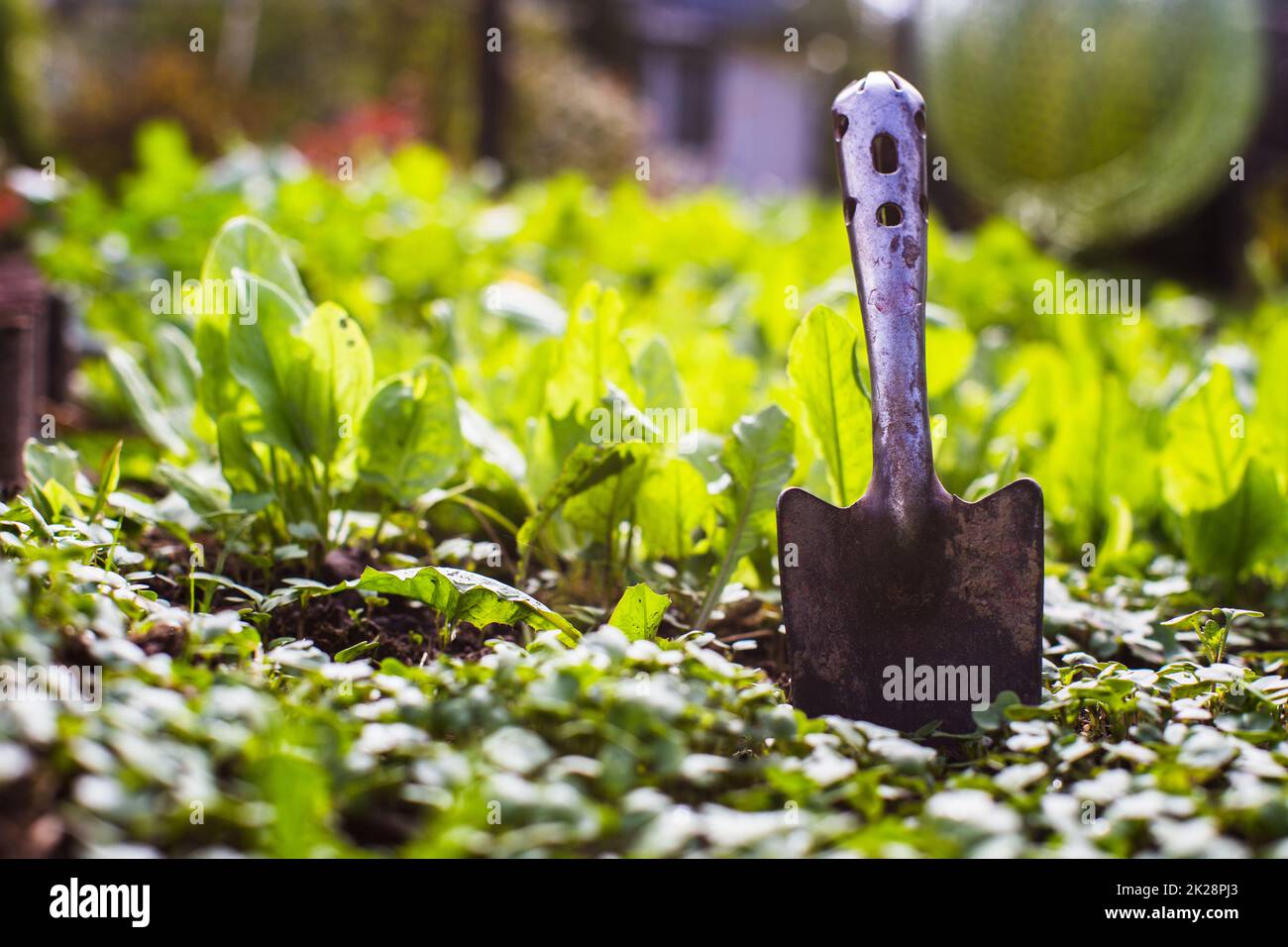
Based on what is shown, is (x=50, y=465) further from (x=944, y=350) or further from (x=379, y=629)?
(x=944, y=350)

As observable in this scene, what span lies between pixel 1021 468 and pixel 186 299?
4.04ft

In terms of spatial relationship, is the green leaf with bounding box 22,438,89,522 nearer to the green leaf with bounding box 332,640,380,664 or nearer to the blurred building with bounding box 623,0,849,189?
the green leaf with bounding box 332,640,380,664

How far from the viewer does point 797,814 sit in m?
0.99

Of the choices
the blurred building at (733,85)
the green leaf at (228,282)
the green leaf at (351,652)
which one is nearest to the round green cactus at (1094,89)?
the green leaf at (228,282)

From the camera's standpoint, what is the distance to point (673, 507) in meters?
1.59

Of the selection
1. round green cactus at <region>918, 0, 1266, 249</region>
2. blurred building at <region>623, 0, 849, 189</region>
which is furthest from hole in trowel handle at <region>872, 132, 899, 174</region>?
blurred building at <region>623, 0, 849, 189</region>

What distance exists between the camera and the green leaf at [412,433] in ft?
5.11

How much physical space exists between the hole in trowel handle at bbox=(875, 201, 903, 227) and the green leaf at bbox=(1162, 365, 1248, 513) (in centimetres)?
69

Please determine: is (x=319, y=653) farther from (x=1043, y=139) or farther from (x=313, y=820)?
(x=1043, y=139)

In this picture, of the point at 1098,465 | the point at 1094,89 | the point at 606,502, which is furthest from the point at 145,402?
the point at 1094,89

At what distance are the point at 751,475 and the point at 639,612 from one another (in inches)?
11.0

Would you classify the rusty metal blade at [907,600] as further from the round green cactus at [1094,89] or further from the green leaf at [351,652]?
the round green cactus at [1094,89]

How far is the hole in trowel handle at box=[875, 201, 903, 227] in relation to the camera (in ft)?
4.06
